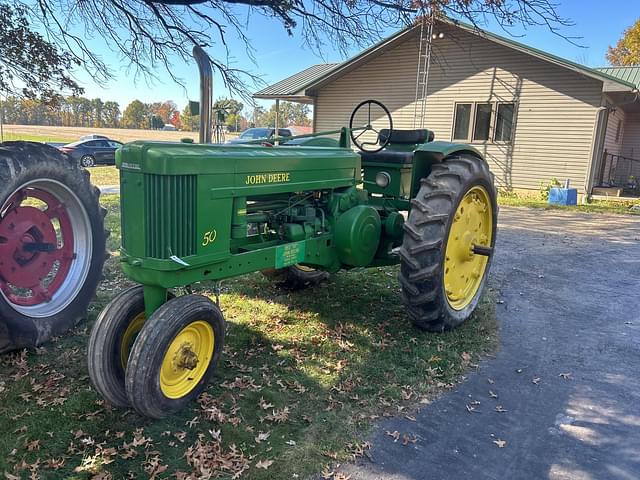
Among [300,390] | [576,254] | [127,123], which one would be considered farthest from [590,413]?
[127,123]

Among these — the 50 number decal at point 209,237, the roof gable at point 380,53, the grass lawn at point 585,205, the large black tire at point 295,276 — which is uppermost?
the roof gable at point 380,53

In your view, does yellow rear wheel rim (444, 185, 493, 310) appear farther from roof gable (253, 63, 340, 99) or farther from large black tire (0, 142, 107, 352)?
roof gable (253, 63, 340, 99)

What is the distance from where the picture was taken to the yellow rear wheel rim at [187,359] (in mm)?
2766

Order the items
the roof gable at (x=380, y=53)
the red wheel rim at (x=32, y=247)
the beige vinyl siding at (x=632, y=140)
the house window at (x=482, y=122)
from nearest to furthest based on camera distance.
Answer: the red wheel rim at (x=32, y=247), the roof gable at (x=380, y=53), the house window at (x=482, y=122), the beige vinyl siding at (x=632, y=140)

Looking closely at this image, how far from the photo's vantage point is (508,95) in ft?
45.9

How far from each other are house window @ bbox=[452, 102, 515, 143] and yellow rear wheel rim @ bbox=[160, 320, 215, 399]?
13.2 m

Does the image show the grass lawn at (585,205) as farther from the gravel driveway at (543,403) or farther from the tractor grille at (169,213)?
the tractor grille at (169,213)

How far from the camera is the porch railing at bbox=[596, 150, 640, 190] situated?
1504 centimetres

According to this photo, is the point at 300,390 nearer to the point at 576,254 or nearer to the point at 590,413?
the point at 590,413

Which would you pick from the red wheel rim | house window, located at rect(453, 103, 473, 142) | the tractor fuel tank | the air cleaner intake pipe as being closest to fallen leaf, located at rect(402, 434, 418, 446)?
the tractor fuel tank

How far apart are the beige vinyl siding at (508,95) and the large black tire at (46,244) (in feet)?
34.5

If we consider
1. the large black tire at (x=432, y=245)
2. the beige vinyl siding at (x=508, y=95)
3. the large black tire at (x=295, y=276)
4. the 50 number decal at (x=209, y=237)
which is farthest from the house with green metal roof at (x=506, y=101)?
the 50 number decal at (x=209, y=237)

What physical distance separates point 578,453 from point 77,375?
118 inches

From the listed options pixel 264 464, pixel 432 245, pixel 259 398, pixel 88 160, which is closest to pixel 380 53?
pixel 88 160
